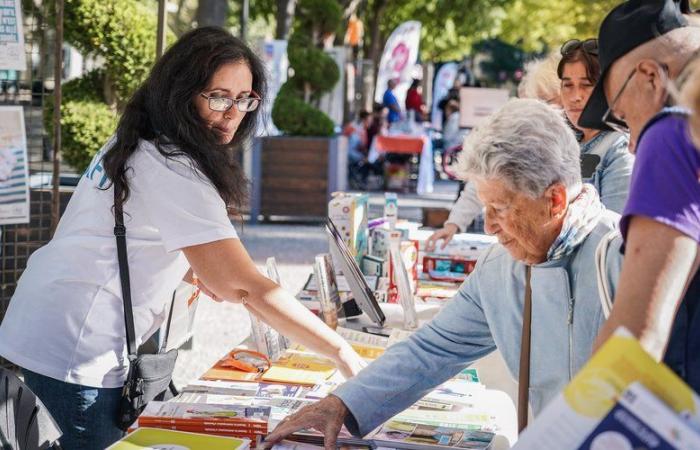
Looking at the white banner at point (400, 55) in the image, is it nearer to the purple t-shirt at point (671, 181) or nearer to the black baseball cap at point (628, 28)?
the black baseball cap at point (628, 28)

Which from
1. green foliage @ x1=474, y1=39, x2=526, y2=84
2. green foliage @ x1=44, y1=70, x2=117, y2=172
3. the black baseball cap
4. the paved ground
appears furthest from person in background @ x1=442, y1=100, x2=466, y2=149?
green foliage @ x1=474, y1=39, x2=526, y2=84

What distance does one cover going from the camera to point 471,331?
250cm

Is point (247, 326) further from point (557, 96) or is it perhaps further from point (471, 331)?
point (471, 331)

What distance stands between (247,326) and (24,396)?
498cm

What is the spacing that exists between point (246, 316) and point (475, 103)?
3.81m

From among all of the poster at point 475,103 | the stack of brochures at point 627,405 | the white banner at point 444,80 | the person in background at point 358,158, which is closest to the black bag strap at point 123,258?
the stack of brochures at point 627,405

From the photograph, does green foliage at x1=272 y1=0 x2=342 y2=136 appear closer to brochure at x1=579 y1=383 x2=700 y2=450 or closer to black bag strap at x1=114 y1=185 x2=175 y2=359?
black bag strap at x1=114 y1=185 x2=175 y2=359

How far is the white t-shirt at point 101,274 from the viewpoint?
2.50 m

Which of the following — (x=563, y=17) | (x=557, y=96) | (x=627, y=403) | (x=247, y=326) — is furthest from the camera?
(x=563, y=17)

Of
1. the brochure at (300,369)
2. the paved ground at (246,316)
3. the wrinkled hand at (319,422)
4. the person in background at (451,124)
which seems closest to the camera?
the wrinkled hand at (319,422)

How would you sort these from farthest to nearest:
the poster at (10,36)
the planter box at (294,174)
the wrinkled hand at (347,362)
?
the planter box at (294,174) < the poster at (10,36) < the wrinkled hand at (347,362)

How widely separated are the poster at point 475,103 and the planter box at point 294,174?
8.48 feet

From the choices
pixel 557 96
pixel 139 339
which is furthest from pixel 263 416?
pixel 557 96

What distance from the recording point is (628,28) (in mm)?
1721
